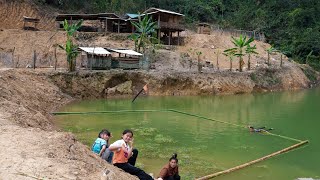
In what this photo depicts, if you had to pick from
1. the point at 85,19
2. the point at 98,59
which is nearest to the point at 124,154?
the point at 98,59

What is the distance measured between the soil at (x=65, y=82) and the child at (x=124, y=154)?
297mm

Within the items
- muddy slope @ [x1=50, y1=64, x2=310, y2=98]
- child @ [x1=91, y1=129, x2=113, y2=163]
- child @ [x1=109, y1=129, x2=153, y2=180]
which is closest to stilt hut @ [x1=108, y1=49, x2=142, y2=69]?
muddy slope @ [x1=50, y1=64, x2=310, y2=98]

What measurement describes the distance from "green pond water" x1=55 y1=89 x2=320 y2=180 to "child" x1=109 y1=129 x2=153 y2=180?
2.59 meters

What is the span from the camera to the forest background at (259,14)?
1976 inches

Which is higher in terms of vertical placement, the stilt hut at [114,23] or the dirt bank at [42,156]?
the stilt hut at [114,23]

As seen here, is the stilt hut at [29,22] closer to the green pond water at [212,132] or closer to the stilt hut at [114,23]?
the stilt hut at [114,23]

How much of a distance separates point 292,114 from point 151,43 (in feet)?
65.2

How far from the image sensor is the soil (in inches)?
298

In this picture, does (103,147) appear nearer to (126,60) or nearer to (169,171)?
(169,171)

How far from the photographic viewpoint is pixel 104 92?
29.8 meters

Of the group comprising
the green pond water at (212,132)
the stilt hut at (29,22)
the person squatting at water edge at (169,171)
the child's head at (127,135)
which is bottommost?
the green pond water at (212,132)

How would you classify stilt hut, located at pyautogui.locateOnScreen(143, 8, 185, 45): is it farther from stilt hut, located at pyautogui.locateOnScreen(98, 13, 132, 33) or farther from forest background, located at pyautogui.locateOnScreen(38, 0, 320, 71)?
forest background, located at pyautogui.locateOnScreen(38, 0, 320, 71)

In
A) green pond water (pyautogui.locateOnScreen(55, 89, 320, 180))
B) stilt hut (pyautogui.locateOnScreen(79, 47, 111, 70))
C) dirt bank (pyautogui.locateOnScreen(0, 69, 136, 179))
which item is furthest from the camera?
stilt hut (pyautogui.locateOnScreen(79, 47, 111, 70))

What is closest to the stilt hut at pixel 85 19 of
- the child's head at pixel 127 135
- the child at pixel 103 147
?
the child at pixel 103 147
